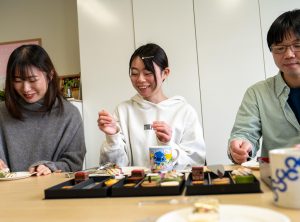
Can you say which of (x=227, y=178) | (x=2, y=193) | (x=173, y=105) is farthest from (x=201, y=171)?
(x=173, y=105)

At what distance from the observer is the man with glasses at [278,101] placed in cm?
115

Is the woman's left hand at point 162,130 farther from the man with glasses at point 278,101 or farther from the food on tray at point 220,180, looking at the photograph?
the food on tray at point 220,180

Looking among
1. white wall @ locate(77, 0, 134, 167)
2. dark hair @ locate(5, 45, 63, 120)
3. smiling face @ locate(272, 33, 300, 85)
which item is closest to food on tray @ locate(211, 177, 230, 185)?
smiling face @ locate(272, 33, 300, 85)

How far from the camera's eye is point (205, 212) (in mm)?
427

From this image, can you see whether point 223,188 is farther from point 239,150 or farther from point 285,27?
point 285,27

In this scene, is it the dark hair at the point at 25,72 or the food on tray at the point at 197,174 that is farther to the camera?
the dark hair at the point at 25,72

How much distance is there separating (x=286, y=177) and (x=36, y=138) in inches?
47.7

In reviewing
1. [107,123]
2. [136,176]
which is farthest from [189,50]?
[136,176]

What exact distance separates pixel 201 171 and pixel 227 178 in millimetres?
66

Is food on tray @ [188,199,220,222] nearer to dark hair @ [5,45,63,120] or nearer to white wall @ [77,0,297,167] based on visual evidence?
dark hair @ [5,45,63,120]

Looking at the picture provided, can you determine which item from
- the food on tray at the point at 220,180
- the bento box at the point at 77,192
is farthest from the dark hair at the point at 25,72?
the food on tray at the point at 220,180

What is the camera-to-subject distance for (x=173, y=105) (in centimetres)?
156

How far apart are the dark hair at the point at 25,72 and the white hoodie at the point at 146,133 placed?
1.13ft

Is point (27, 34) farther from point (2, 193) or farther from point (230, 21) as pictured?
point (2, 193)
